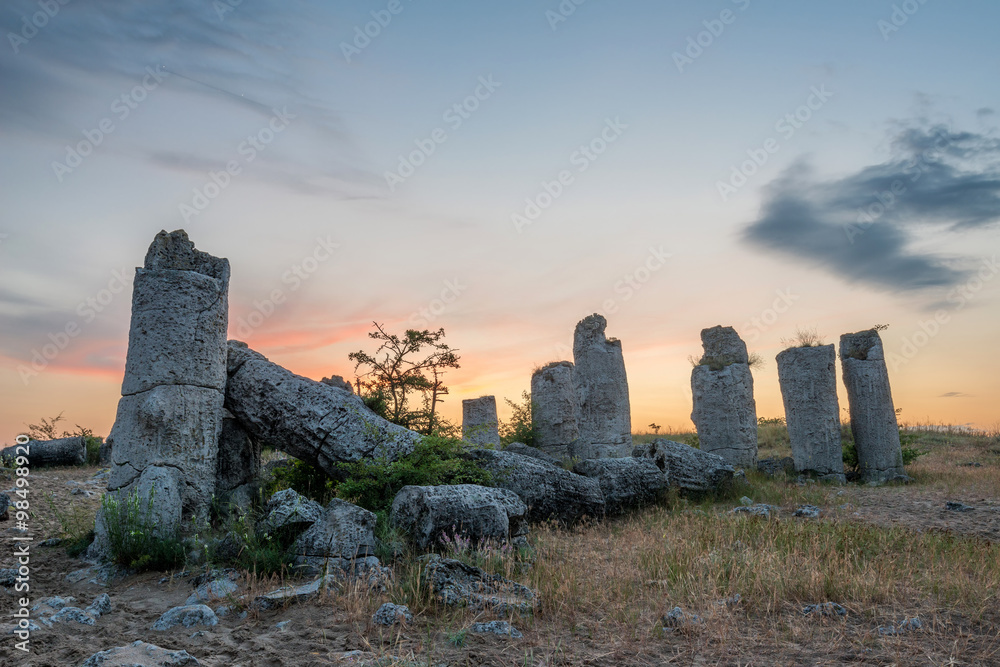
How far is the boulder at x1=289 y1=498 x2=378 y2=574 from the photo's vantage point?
742 centimetres

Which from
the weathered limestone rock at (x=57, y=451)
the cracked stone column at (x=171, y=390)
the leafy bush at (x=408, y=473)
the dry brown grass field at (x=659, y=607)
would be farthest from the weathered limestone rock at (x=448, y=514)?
the weathered limestone rock at (x=57, y=451)

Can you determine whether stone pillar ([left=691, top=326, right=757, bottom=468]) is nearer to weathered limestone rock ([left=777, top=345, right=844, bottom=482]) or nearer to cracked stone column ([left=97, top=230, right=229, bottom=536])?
weathered limestone rock ([left=777, top=345, right=844, bottom=482])

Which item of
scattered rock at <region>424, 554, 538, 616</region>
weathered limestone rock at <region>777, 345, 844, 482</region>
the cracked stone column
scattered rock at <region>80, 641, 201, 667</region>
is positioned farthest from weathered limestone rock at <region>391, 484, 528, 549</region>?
weathered limestone rock at <region>777, 345, 844, 482</region>

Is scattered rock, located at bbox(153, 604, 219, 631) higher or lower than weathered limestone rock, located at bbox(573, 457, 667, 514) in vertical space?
lower

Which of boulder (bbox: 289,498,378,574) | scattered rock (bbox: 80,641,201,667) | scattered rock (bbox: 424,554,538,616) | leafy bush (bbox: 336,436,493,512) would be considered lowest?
scattered rock (bbox: 80,641,201,667)

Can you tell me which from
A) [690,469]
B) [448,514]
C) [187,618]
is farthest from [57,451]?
[690,469]

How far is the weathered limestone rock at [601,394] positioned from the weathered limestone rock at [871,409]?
591cm

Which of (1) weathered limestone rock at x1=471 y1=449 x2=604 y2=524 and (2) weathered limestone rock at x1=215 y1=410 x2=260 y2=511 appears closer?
(2) weathered limestone rock at x1=215 y1=410 x2=260 y2=511

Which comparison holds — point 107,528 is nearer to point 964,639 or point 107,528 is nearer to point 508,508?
point 508,508

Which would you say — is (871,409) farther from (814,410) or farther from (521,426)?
(521,426)

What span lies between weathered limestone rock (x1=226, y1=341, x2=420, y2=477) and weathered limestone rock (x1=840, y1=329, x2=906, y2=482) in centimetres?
1278

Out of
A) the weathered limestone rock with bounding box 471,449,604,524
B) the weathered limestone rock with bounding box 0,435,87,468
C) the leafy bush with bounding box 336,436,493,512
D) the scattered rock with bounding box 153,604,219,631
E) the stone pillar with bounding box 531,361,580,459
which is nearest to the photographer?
the scattered rock with bounding box 153,604,219,631

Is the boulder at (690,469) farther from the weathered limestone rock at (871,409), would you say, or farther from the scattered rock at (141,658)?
the scattered rock at (141,658)

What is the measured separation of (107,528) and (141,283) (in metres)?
3.35
